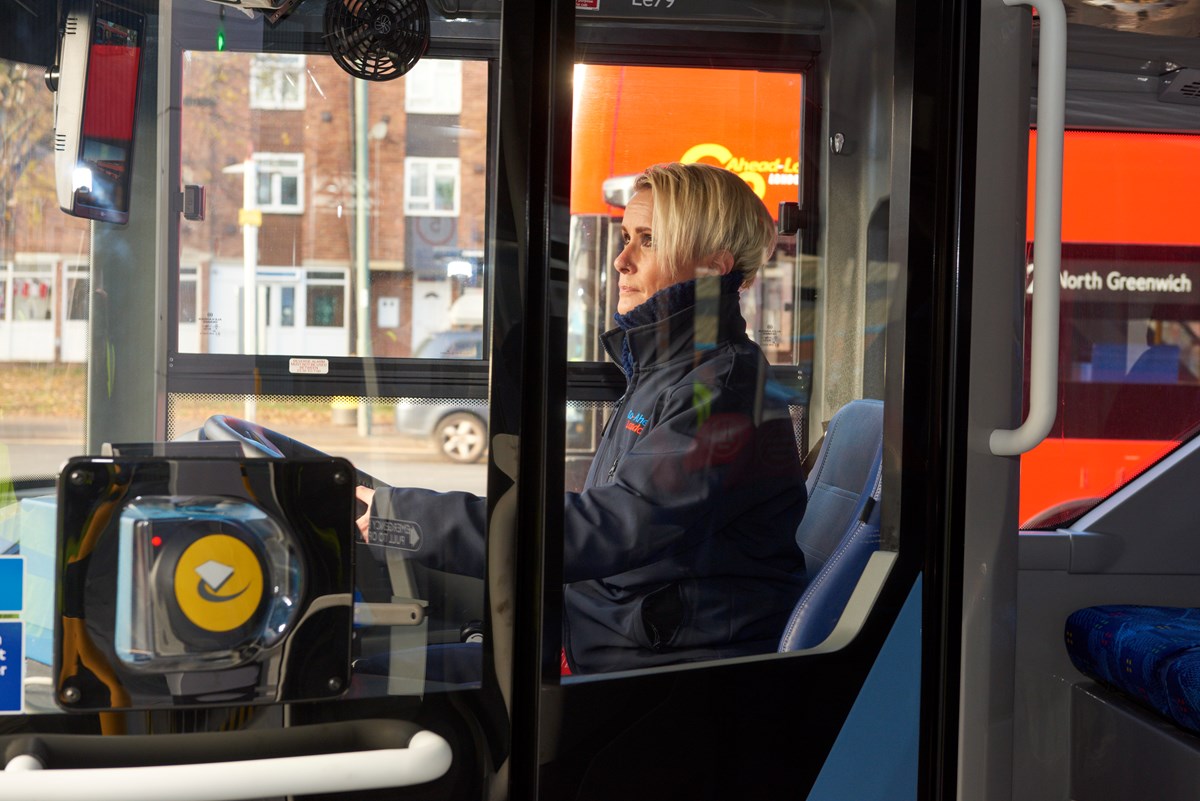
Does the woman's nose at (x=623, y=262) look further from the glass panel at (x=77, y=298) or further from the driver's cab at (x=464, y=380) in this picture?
the glass panel at (x=77, y=298)

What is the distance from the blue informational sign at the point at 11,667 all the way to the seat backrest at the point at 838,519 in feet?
2.66

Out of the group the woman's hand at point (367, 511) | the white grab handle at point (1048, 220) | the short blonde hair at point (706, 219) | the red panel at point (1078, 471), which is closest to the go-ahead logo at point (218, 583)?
the woman's hand at point (367, 511)

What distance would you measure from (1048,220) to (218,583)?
97 centimetres

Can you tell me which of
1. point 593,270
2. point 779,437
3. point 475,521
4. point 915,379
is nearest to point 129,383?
point 475,521

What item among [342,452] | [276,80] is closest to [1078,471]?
[342,452]

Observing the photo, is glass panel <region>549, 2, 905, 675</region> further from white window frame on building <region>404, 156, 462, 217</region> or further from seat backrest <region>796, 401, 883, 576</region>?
white window frame on building <region>404, 156, 462, 217</region>

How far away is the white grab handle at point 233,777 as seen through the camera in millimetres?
1037

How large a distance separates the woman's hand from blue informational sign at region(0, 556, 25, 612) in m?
0.32

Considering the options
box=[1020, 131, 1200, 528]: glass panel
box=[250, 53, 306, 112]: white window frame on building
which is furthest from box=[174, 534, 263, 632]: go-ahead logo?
box=[1020, 131, 1200, 528]: glass panel

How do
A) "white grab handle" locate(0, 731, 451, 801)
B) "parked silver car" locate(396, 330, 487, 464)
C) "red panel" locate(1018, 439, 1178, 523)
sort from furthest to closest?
"red panel" locate(1018, 439, 1178, 523)
"parked silver car" locate(396, 330, 487, 464)
"white grab handle" locate(0, 731, 451, 801)

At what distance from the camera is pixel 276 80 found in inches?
43.6

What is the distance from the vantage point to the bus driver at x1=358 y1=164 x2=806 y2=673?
1268 millimetres

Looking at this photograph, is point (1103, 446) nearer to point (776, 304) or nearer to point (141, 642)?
point (776, 304)

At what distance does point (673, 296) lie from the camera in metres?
1.30
